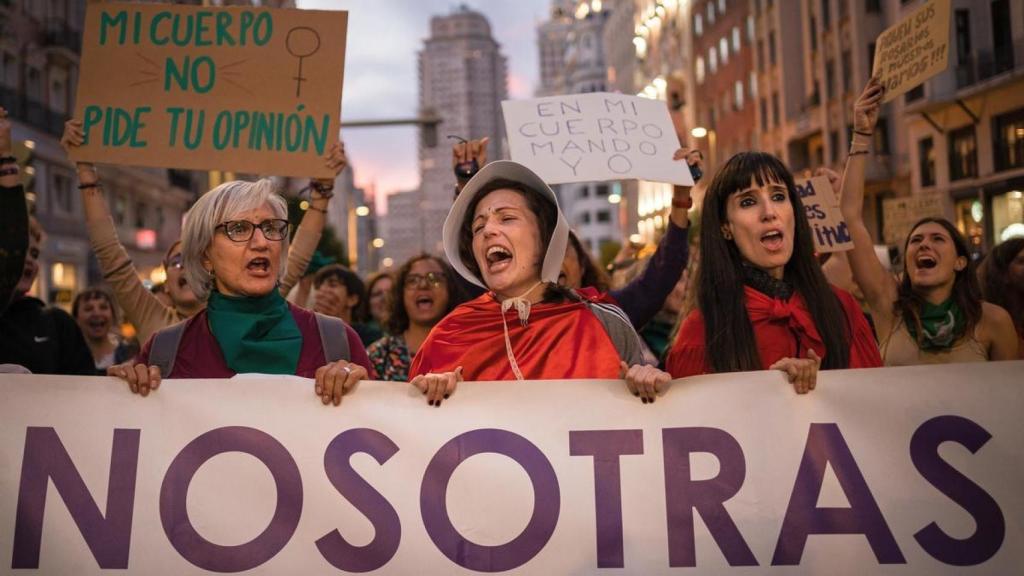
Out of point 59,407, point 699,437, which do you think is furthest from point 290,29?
point 699,437

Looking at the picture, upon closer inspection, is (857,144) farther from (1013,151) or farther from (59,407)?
(1013,151)

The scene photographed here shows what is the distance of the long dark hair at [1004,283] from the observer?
5.84 metres

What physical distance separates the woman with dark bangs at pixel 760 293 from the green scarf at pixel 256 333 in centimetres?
133

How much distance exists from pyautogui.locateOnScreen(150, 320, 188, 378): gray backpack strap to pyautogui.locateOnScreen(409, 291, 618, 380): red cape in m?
0.85

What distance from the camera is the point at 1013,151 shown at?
2186cm

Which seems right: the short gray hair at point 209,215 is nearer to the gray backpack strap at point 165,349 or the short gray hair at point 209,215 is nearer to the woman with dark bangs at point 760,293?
the gray backpack strap at point 165,349

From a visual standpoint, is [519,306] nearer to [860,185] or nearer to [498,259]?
[498,259]

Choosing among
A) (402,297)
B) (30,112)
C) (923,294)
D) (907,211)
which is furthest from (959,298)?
(30,112)

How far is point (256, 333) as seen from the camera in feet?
12.0

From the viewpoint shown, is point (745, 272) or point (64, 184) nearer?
point (745, 272)

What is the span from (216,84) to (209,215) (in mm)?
1518

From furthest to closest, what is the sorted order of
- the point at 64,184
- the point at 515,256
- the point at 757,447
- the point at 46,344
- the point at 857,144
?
the point at 64,184 < the point at 46,344 < the point at 857,144 < the point at 515,256 < the point at 757,447

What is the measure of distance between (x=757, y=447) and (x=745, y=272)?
2.47ft

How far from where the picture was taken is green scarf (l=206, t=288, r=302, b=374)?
142 inches
